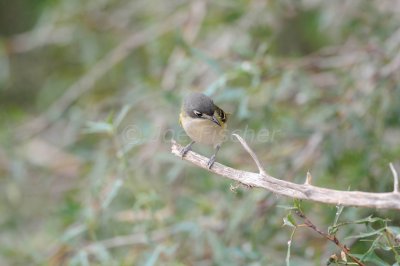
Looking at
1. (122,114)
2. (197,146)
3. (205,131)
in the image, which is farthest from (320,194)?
(197,146)

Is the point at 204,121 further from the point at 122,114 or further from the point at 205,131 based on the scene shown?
the point at 122,114

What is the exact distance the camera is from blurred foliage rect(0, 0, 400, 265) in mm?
3875

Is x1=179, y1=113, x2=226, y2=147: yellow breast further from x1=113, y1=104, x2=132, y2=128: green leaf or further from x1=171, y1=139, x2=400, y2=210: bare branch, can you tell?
x1=171, y1=139, x2=400, y2=210: bare branch

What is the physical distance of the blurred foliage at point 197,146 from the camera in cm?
388

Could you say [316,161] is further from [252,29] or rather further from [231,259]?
[252,29]

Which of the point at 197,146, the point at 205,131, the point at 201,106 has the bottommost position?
the point at 205,131

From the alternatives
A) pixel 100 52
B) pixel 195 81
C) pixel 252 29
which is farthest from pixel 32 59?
pixel 252 29

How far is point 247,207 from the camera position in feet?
12.6

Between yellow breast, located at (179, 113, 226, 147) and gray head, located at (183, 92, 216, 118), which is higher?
gray head, located at (183, 92, 216, 118)

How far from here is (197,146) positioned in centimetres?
474

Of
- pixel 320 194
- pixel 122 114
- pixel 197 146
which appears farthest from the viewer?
pixel 197 146

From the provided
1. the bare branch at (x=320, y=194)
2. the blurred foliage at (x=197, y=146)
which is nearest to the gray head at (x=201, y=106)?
the blurred foliage at (x=197, y=146)

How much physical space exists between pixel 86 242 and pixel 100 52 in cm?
242

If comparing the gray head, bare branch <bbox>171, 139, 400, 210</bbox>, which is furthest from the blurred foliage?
the gray head
